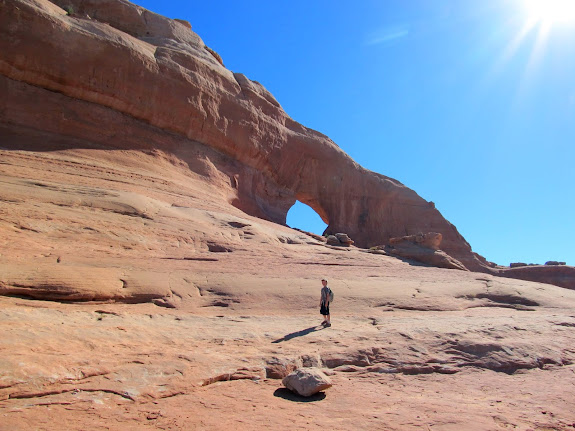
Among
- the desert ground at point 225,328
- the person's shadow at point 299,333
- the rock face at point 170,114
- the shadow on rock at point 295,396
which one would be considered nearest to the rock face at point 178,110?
the rock face at point 170,114

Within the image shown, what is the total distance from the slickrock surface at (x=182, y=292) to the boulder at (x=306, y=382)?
124 millimetres

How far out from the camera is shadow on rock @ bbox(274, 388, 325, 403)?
5.30 metres

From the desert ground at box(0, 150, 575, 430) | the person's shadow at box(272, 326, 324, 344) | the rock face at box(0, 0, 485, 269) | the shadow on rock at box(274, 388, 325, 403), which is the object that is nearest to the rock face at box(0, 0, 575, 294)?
the rock face at box(0, 0, 485, 269)

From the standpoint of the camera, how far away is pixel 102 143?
1747 cm

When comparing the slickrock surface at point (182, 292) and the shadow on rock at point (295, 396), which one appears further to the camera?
the shadow on rock at point (295, 396)

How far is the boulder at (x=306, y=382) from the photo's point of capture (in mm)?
5344

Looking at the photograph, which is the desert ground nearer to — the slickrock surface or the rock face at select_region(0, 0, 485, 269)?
the slickrock surface

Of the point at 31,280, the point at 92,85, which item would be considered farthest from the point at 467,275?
the point at 92,85

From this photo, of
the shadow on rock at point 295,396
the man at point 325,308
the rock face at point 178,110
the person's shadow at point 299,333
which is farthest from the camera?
the rock face at point 178,110

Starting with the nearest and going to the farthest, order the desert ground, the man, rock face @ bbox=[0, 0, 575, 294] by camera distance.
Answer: the desert ground < the man < rock face @ bbox=[0, 0, 575, 294]

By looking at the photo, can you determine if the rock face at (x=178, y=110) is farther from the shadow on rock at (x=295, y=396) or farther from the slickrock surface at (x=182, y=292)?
the shadow on rock at (x=295, y=396)

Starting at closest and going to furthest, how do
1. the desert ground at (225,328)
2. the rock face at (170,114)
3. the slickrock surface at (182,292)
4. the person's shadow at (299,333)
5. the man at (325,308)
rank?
the desert ground at (225,328) < the slickrock surface at (182,292) < the person's shadow at (299,333) < the man at (325,308) < the rock face at (170,114)

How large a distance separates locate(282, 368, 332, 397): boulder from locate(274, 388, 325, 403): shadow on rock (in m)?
0.05

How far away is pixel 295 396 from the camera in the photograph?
5.40m
